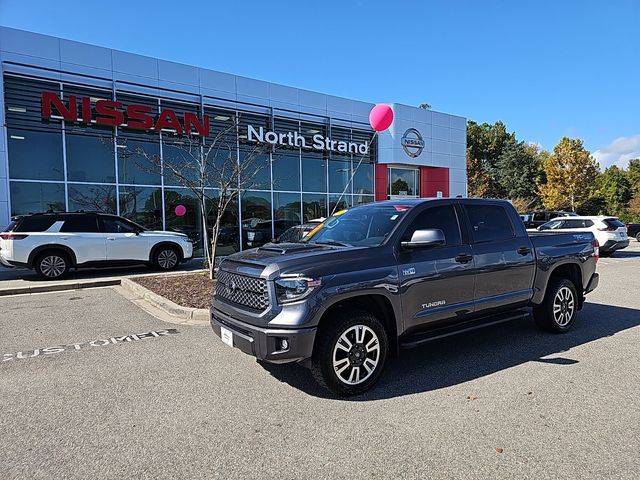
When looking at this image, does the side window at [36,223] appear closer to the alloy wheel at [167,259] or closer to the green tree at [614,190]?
the alloy wheel at [167,259]

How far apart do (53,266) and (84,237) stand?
1044mm

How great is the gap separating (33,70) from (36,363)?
42.1ft

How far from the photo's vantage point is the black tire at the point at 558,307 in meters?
5.84

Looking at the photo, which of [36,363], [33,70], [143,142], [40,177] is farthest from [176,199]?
[36,363]

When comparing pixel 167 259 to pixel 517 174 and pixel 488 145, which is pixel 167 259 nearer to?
pixel 517 174

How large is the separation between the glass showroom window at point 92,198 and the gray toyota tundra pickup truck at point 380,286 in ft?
40.6

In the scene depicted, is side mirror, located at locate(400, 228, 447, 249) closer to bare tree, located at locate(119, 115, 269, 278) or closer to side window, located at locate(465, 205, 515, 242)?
side window, located at locate(465, 205, 515, 242)

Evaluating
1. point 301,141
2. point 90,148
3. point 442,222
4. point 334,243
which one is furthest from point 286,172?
point 334,243

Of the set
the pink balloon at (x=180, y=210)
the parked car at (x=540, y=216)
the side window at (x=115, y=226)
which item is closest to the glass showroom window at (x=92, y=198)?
the pink balloon at (x=180, y=210)

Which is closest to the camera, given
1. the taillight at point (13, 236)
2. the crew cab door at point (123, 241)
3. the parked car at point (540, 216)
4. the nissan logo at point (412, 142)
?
the taillight at point (13, 236)

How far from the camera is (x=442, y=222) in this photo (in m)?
4.99

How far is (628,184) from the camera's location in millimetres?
60375

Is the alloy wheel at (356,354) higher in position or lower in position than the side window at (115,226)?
lower

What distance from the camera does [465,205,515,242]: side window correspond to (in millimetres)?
5215
